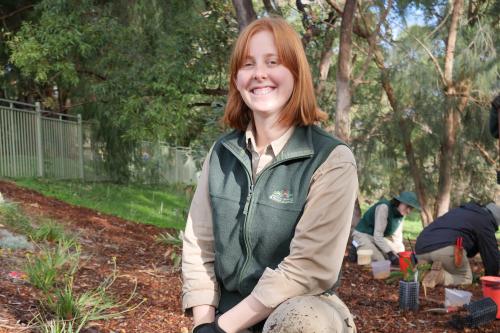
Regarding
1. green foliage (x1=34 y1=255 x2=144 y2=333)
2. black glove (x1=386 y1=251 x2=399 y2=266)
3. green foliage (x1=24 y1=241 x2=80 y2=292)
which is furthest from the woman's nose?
black glove (x1=386 y1=251 x2=399 y2=266)

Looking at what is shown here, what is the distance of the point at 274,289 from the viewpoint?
183cm

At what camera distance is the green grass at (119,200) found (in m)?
10.2

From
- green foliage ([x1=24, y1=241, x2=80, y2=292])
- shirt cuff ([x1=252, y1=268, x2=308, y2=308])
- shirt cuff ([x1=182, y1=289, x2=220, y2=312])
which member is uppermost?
shirt cuff ([x1=252, y1=268, x2=308, y2=308])

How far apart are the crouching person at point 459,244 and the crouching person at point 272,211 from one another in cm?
401

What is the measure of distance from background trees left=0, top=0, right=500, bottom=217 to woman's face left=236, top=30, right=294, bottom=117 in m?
5.43

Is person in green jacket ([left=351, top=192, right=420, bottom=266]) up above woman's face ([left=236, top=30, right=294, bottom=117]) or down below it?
below

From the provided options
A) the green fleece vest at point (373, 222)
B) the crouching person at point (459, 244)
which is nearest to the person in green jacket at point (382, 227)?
the green fleece vest at point (373, 222)

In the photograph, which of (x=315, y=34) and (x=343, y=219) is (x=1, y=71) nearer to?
(x=315, y=34)

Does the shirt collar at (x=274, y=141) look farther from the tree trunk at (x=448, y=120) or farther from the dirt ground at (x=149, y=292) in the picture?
the tree trunk at (x=448, y=120)

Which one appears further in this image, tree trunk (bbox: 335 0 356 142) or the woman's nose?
tree trunk (bbox: 335 0 356 142)

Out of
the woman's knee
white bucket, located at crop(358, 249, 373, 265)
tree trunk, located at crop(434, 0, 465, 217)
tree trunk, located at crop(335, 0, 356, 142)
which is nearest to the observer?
the woman's knee

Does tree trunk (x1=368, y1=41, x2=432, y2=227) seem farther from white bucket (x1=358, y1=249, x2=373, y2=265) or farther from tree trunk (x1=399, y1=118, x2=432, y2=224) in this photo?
white bucket (x1=358, y1=249, x2=373, y2=265)

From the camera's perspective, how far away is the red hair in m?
2.01

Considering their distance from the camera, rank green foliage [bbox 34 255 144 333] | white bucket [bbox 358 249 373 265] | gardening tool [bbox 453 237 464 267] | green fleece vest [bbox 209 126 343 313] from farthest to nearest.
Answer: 1. white bucket [bbox 358 249 373 265]
2. gardening tool [bbox 453 237 464 267]
3. green foliage [bbox 34 255 144 333]
4. green fleece vest [bbox 209 126 343 313]
